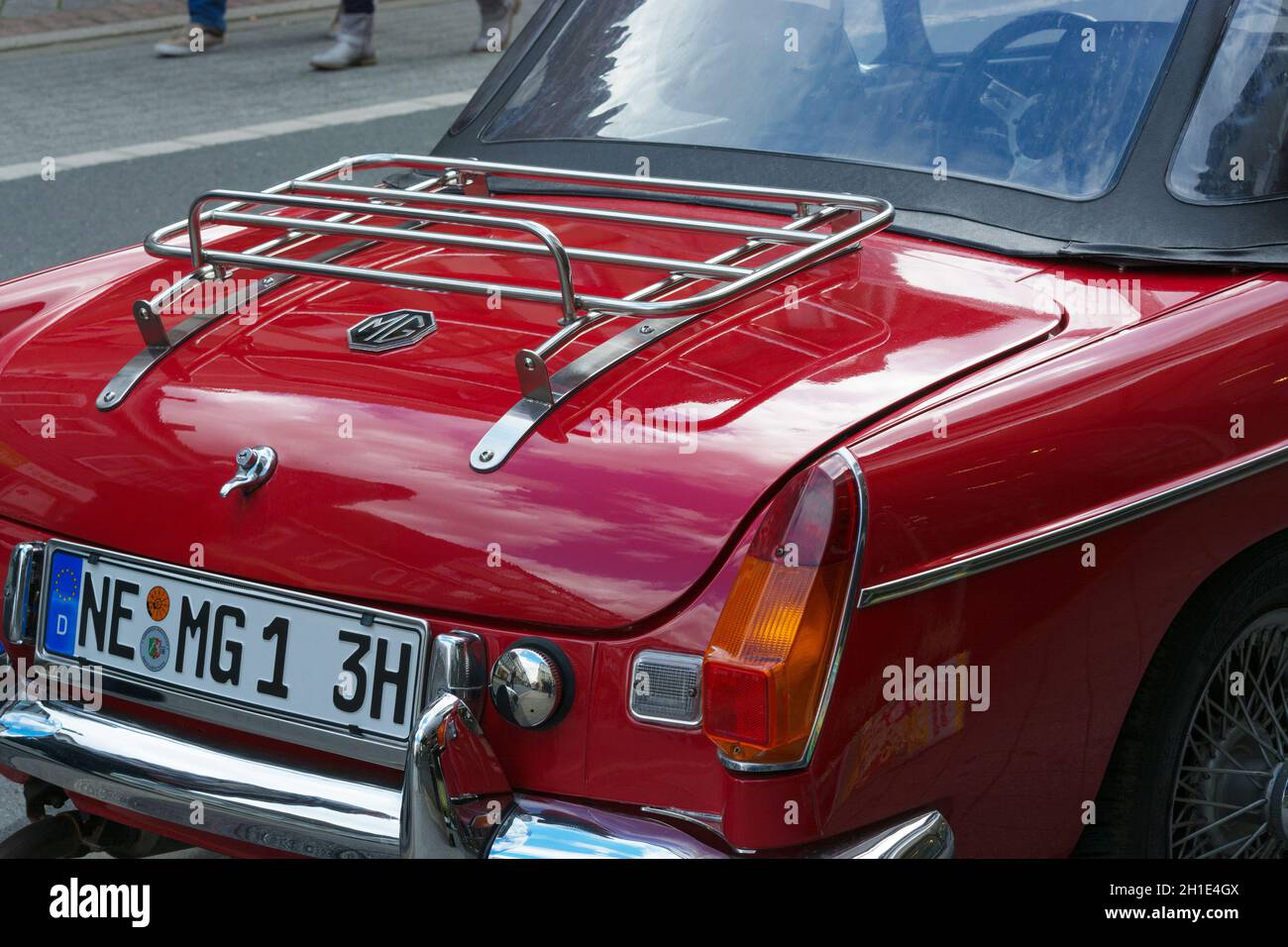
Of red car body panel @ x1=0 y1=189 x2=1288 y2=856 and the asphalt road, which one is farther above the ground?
red car body panel @ x1=0 y1=189 x2=1288 y2=856

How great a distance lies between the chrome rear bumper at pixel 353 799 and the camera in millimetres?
2178

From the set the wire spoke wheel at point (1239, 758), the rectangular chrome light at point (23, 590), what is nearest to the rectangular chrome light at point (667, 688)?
the wire spoke wheel at point (1239, 758)

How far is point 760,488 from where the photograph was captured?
87.0 inches

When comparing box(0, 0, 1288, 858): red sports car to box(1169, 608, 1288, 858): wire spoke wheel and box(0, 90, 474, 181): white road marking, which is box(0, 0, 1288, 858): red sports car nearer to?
box(1169, 608, 1288, 858): wire spoke wheel

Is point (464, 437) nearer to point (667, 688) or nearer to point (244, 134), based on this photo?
point (667, 688)

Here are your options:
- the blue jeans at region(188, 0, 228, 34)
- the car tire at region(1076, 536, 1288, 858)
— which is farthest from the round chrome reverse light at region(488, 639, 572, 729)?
the blue jeans at region(188, 0, 228, 34)

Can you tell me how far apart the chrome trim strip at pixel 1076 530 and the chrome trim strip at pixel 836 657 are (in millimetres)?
18

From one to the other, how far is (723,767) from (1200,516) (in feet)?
2.83

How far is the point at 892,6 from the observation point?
3.30 metres

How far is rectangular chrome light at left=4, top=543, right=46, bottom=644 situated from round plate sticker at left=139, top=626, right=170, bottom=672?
23cm

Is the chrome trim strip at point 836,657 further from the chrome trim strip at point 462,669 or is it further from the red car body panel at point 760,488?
the chrome trim strip at point 462,669

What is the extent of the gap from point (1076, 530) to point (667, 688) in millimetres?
607

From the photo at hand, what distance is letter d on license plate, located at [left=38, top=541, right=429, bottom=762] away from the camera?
7.59 ft
